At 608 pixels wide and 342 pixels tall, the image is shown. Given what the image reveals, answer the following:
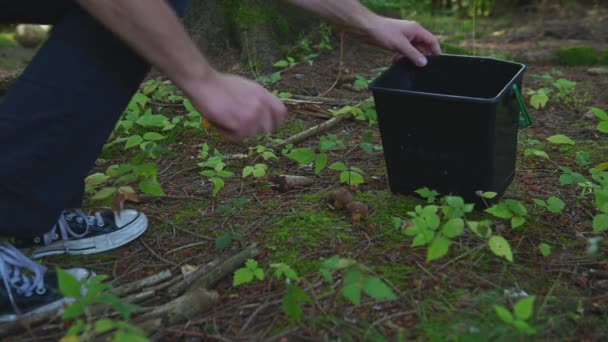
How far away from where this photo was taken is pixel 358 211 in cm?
194

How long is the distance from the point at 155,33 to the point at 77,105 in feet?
1.07

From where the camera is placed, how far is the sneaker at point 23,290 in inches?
59.0

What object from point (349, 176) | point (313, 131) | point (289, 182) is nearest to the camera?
point (349, 176)

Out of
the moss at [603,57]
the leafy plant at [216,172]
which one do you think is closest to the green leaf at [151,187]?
the leafy plant at [216,172]

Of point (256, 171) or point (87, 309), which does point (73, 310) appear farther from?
point (256, 171)

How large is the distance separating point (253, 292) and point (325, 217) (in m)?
0.47

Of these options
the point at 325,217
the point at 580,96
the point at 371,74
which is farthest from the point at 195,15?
the point at 580,96

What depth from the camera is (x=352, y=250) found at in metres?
1.76

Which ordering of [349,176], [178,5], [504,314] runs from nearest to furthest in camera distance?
[504,314] < [178,5] < [349,176]

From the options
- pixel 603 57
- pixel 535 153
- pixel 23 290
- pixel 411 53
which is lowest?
pixel 603 57

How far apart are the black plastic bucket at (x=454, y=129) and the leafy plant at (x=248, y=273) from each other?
2.38 ft

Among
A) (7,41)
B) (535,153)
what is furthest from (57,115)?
(7,41)

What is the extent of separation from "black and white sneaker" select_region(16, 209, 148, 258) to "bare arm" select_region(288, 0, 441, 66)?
3.15 ft

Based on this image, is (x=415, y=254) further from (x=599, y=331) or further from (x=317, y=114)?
(x=317, y=114)
